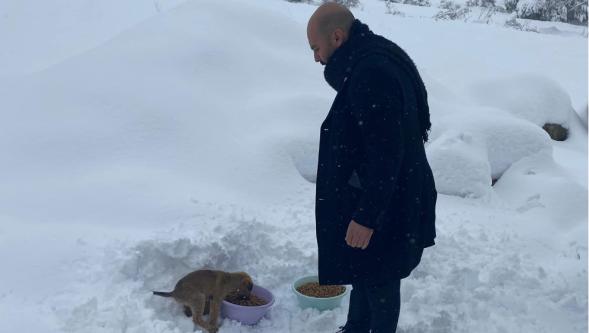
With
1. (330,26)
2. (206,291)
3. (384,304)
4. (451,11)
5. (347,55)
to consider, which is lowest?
(451,11)

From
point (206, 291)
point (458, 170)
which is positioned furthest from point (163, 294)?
point (458, 170)

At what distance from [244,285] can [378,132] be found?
1402 millimetres

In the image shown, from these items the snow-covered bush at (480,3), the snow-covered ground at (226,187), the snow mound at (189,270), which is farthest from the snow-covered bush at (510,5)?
the snow mound at (189,270)

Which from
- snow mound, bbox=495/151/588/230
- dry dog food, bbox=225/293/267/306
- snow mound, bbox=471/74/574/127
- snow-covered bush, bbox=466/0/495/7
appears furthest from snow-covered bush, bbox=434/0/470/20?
dry dog food, bbox=225/293/267/306

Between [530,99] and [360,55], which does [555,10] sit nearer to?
[530,99]

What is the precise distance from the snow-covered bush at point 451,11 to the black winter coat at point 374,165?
11.7 m

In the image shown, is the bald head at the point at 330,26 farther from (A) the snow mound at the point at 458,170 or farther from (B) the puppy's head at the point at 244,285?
(A) the snow mound at the point at 458,170

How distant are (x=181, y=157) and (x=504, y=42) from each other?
27.7ft

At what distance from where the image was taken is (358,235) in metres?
2.18

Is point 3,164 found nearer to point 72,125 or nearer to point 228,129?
point 72,125

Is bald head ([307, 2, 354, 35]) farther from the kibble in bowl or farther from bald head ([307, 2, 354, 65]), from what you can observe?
the kibble in bowl

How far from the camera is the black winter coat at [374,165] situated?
211cm

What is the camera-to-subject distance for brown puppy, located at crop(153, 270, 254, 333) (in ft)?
9.62

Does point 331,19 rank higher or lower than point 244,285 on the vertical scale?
higher
